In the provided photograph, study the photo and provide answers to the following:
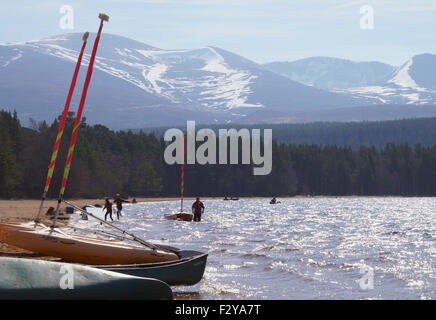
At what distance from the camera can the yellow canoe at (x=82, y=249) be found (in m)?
22.0

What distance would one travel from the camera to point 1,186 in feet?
303

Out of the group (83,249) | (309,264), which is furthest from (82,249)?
(309,264)

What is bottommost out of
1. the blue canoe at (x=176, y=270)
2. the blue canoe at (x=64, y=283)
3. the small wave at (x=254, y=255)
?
the small wave at (x=254, y=255)

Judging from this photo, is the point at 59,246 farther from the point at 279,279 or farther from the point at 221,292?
the point at 279,279

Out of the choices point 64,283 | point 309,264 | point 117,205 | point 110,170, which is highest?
point 110,170

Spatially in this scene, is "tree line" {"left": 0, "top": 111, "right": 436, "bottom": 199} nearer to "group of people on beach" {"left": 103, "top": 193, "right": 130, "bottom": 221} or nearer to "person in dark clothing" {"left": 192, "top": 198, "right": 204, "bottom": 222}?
"group of people on beach" {"left": 103, "top": 193, "right": 130, "bottom": 221}

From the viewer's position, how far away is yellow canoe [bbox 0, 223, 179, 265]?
72.2ft

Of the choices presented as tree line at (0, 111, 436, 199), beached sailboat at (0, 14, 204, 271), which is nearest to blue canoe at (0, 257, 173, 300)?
beached sailboat at (0, 14, 204, 271)

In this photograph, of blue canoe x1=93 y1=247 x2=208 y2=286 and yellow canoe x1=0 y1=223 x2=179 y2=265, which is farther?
yellow canoe x1=0 y1=223 x2=179 y2=265

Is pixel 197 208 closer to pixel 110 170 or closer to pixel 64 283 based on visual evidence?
pixel 64 283

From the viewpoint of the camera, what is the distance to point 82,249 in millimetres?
22188

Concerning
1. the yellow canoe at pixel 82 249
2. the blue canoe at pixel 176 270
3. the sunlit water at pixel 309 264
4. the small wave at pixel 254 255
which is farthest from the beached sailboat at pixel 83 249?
the small wave at pixel 254 255

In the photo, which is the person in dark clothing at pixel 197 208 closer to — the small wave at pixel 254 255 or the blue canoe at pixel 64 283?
the small wave at pixel 254 255
